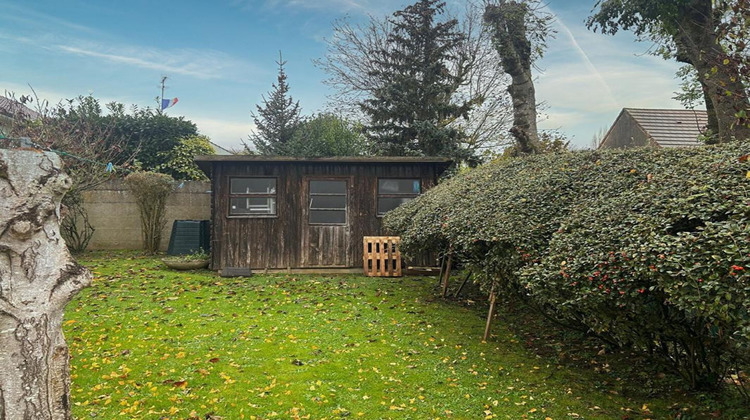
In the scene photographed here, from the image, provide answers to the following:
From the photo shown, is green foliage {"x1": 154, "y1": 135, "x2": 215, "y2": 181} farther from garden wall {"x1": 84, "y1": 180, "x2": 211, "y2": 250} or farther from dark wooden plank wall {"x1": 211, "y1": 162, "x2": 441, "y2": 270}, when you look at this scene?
dark wooden plank wall {"x1": 211, "y1": 162, "x2": 441, "y2": 270}

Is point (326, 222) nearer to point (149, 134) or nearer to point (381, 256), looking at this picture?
point (381, 256)

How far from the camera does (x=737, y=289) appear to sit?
6.98ft

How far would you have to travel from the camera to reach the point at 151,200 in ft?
37.6

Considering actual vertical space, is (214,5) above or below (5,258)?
above

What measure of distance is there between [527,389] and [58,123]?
13.2 m

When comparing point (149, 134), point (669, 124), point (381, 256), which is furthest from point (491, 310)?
point (669, 124)

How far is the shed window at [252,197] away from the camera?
1009 centimetres

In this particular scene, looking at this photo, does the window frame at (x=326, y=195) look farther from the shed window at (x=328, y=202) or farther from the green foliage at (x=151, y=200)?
the green foliage at (x=151, y=200)

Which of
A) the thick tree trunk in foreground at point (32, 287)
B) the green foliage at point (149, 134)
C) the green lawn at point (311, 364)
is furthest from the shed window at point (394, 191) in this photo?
the thick tree trunk in foreground at point (32, 287)

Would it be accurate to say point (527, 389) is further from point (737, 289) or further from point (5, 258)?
point (5, 258)

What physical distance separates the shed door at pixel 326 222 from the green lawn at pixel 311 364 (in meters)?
2.90

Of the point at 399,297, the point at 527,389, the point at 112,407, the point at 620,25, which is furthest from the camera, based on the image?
the point at 620,25

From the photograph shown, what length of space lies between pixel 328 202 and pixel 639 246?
8.12m

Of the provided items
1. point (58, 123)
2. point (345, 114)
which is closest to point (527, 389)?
point (58, 123)
